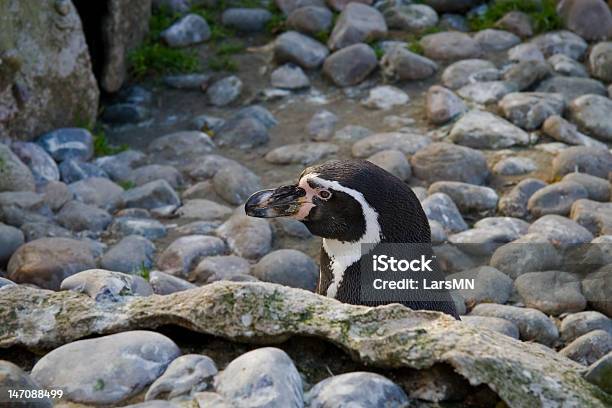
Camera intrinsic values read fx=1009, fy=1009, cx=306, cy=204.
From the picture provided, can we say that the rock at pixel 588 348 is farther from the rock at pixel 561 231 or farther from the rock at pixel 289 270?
the rock at pixel 289 270

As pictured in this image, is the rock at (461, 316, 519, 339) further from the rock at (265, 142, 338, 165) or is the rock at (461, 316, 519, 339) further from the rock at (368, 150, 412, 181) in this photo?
the rock at (265, 142, 338, 165)

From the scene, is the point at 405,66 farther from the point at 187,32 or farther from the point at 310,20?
the point at 187,32

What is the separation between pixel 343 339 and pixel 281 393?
0.87ft

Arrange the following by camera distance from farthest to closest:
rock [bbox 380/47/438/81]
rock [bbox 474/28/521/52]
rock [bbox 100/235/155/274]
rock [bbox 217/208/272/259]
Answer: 1. rock [bbox 474/28/521/52]
2. rock [bbox 380/47/438/81]
3. rock [bbox 217/208/272/259]
4. rock [bbox 100/235/155/274]

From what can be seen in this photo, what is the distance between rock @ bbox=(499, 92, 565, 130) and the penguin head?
10.1 ft

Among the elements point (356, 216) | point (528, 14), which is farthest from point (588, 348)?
point (528, 14)

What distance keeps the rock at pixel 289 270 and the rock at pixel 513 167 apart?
158 cm

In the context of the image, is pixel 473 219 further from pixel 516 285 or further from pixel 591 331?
pixel 591 331

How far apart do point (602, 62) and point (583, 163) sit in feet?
4.64

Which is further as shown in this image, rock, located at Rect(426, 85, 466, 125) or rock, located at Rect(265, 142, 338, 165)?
rock, located at Rect(426, 85, 466, 125)

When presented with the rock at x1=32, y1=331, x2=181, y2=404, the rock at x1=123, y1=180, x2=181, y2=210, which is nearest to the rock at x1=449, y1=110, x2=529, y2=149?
the rock at x1=123, y1=180, x2=181, y2=210

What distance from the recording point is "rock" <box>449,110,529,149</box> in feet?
20.4

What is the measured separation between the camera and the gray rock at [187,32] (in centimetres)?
759

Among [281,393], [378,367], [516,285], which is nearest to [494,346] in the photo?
[378,367]
